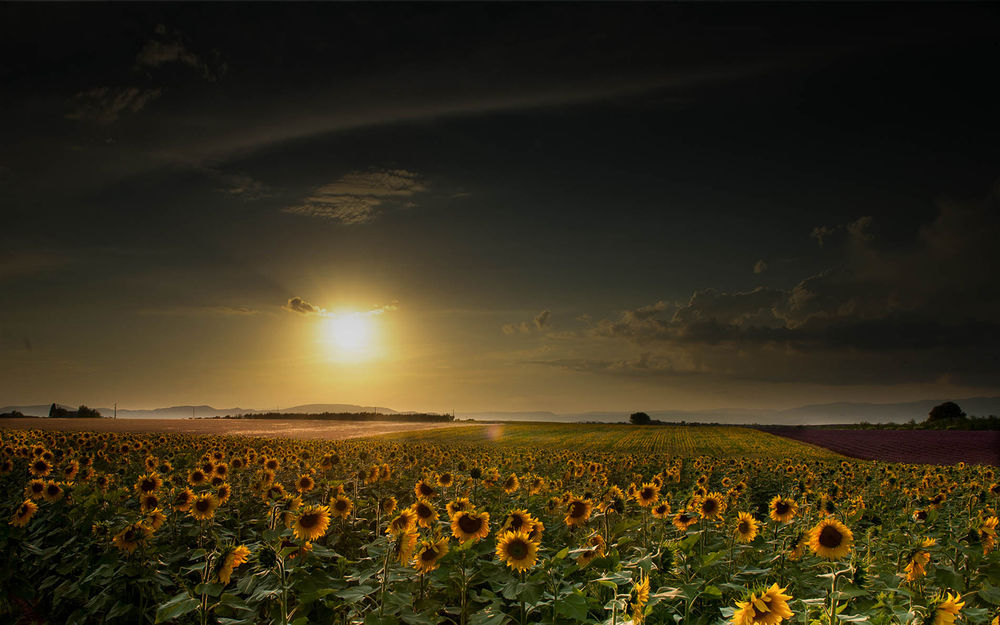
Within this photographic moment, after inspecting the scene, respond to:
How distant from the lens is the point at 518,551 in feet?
16.1

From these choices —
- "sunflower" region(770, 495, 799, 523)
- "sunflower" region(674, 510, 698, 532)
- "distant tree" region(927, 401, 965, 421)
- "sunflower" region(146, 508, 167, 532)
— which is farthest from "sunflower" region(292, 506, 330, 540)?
"distant tree" region(927, 401, 965, 421)

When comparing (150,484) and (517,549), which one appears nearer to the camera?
(517,549)

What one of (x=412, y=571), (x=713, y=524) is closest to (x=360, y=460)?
(x=713, y=524)

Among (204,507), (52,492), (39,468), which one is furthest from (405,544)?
(39,468)

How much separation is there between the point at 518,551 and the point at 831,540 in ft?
9.97

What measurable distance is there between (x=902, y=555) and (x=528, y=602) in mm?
4522

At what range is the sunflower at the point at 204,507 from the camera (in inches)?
273

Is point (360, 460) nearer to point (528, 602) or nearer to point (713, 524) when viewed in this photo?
point (713, 524)

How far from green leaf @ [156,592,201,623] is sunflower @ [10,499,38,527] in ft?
18.7

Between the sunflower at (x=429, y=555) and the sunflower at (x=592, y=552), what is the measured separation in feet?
3.77

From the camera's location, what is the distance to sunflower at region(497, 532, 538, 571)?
190 inches

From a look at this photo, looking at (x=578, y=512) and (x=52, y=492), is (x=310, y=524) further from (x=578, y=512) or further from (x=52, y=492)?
(x=52, y=492)

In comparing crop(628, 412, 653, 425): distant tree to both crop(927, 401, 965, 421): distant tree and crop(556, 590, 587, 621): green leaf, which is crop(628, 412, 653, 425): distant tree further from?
crop(556, 590, 587, 621): green leaf

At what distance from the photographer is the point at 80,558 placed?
22.2 feet
